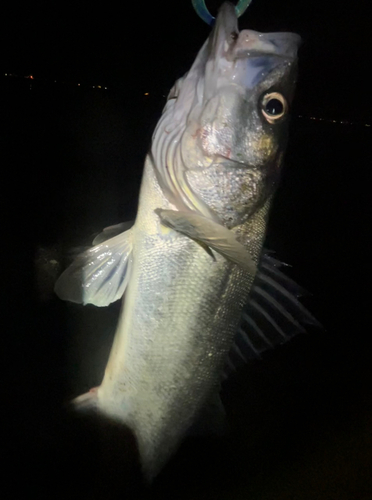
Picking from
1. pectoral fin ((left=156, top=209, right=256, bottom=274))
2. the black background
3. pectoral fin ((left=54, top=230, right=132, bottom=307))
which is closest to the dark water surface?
the black background

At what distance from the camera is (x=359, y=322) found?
6.66ft

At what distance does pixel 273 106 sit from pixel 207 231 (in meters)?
0.33

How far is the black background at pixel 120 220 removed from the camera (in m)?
1.20

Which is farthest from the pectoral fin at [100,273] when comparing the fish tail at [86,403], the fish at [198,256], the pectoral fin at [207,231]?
the fish tail at [86,403]

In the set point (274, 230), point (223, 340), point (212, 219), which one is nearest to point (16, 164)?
point (212, 219)

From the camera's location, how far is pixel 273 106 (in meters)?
0.73

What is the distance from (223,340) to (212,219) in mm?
341

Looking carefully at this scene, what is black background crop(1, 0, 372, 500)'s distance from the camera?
1.20m

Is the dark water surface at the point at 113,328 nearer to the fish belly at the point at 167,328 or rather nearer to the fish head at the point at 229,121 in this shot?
the fish belly at the point at 167,328

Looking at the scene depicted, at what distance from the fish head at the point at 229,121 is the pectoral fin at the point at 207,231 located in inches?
2.0

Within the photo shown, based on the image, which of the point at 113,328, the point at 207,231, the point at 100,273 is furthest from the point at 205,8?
the point at 113,328

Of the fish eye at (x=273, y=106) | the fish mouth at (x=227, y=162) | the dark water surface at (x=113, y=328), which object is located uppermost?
the fish eye at (x=273, y=106)

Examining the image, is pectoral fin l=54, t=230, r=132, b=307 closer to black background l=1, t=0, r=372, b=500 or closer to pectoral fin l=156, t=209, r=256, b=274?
pectoral fin l=156, t=209, r=256, b=274

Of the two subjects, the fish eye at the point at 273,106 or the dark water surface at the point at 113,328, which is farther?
the dark water surface at the point at 113,328
